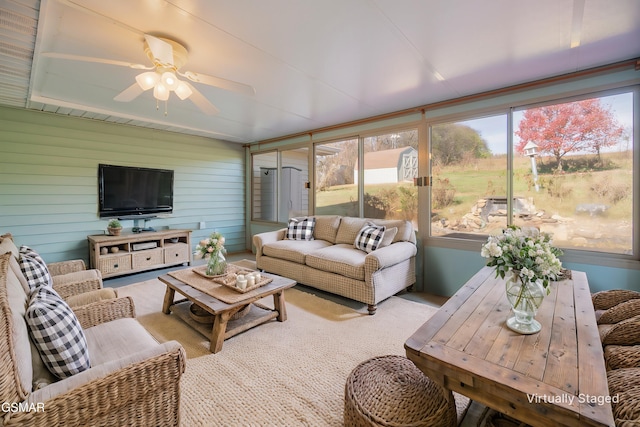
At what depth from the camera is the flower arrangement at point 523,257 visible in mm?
1404

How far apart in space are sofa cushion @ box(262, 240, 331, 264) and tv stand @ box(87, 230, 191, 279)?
172 centimetres

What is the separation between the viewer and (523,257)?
143cm

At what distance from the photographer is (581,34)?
2.03 m

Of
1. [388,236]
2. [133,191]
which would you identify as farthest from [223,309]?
[133,191]

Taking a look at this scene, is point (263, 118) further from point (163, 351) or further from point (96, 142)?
point (163, 351)

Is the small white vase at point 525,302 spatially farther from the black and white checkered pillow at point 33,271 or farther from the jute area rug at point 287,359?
the black and white checkered pillow at point 33,271

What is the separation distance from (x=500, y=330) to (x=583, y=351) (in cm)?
32

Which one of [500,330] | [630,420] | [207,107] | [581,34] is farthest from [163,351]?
[581,34]

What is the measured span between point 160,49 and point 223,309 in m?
2.01

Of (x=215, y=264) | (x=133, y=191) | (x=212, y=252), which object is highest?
(x=133, y=191)

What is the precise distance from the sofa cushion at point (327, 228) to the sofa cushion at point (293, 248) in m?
0.10

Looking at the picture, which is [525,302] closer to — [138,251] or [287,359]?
Answer: [287,359]

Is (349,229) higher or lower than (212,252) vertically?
higher

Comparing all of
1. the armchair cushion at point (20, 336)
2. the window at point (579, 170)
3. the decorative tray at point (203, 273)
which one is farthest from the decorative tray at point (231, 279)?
the window at point (579, 170)
